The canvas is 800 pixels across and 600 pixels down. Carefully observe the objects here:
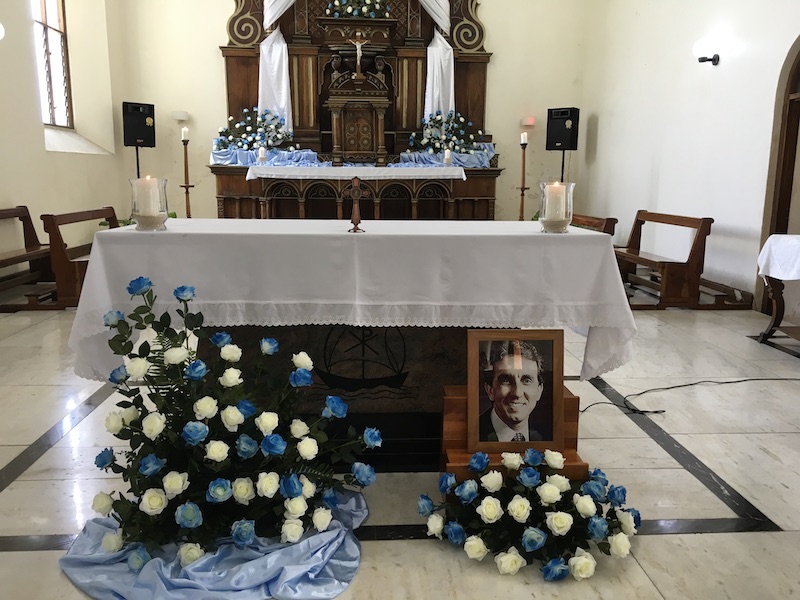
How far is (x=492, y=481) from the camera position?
7.16 ft

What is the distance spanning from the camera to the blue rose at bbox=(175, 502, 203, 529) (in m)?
2.01

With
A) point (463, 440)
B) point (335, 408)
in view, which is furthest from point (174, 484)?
point (463, 440)

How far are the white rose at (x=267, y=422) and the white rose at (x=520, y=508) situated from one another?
78 centimetres

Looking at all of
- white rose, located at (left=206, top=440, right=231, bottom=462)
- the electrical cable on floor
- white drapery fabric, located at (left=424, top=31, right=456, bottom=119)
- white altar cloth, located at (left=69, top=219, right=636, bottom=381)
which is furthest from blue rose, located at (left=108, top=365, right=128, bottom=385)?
white drapery fabric, located at (left=424, top=31, right=456, bottom=119)

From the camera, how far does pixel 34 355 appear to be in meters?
4.52

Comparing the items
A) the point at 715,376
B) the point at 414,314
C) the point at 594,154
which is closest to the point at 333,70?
the point at 594,154

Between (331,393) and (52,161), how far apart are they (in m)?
6.60

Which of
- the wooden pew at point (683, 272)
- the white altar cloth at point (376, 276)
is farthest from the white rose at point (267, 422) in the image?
the wooden pew at point (683, 272)

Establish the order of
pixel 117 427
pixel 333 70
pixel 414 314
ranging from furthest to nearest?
1. pixel 333 70
2. pixel 414 314
3. pixel 117 427

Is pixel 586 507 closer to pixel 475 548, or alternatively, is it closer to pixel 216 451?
pixel 475 548

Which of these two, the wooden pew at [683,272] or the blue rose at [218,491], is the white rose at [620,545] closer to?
the blue rose at [218,491]

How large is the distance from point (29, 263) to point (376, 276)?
6.10 meters

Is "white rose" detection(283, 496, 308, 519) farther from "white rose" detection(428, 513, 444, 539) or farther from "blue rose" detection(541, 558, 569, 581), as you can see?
"blue rose" detection(541, 558, 569, 581)

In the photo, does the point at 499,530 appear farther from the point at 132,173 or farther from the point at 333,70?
the point at 132,173
